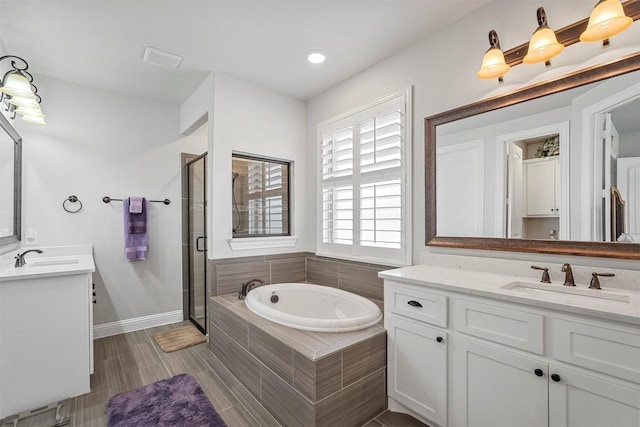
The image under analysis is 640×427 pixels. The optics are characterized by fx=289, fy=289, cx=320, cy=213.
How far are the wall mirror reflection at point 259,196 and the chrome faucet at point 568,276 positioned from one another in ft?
8.09

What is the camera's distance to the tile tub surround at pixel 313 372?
1.59 metres

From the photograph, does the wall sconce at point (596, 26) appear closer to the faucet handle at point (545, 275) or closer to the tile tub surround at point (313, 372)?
the faucet handle at point (545, 275)

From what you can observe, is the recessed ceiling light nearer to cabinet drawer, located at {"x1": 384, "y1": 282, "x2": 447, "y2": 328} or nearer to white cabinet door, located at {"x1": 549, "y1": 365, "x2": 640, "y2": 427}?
cabinet drawer, located at {"x1": 384, "y1": 282, "x2": 447, "y2": 328}

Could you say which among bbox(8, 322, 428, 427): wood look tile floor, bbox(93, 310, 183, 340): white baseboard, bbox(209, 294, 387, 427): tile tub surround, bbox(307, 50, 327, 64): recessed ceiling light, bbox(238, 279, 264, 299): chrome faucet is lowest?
bbox(8, 322, 428, 427): wood look tile floor

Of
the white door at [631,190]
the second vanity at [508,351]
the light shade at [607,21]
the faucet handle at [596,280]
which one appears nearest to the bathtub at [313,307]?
the second vanity at [508,351]

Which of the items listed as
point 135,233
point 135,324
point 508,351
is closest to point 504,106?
point 508,351

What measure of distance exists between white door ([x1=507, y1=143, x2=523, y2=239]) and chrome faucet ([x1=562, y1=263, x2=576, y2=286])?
0.90ft

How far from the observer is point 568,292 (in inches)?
59.2

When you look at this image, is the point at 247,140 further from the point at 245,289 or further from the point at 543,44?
the point at 543,44

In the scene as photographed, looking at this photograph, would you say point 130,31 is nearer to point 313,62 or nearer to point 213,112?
point 213,112

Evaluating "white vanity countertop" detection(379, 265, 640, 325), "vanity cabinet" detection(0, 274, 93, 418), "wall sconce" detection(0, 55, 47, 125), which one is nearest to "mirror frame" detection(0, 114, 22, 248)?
"wall sconce" detection(0, 55, 47, 125)

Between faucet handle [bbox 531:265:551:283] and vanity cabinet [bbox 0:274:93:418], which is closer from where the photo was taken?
faucet handle [bbox 531:265:551:283]

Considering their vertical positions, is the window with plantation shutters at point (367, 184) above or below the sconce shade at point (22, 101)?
below

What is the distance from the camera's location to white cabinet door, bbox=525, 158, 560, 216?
1.63m
